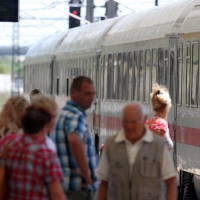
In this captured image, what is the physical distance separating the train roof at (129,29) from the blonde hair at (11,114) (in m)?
6.19

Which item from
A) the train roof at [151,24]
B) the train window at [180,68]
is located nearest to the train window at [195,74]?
the train window at [180,68]

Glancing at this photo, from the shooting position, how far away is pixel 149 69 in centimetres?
1822

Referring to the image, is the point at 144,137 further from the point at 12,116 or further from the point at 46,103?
the point at 12,116

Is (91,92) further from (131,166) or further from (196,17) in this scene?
(196,17)

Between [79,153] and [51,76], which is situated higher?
[51,76]

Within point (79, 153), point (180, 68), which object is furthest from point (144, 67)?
point (79, 153)

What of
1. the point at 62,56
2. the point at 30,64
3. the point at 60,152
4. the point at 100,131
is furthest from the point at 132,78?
the point at 30,64

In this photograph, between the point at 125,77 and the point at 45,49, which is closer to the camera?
the point at 125,77

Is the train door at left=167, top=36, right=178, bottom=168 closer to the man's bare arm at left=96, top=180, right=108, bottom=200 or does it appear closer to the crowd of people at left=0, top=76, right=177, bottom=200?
the crowd of people at left=0, top=76, right=177, bottom=200

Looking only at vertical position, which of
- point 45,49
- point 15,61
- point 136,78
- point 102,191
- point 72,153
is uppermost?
point 15,61

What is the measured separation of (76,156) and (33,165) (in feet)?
4.31

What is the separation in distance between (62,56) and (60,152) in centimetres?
1965

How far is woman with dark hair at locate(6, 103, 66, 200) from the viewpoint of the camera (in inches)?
295

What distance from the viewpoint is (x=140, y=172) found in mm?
8117
